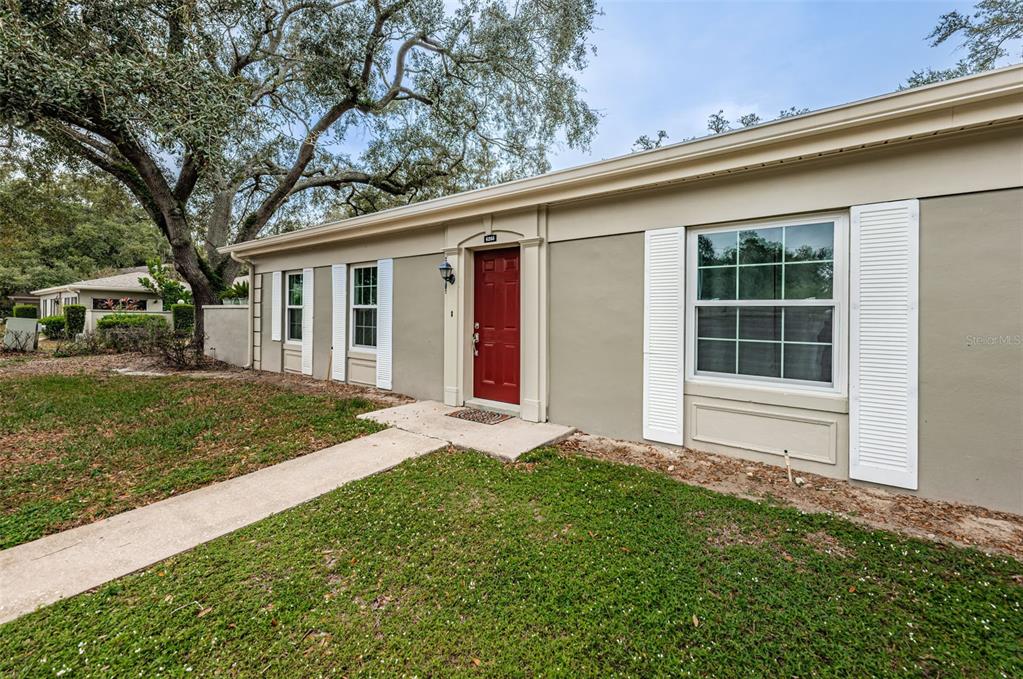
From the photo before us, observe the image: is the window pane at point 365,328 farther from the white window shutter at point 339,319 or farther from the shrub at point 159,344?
the shrub at point 159,344

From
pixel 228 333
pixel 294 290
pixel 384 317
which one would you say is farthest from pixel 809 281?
pixel 228 333

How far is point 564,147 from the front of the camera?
487 inches

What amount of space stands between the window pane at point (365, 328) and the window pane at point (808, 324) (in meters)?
5.99

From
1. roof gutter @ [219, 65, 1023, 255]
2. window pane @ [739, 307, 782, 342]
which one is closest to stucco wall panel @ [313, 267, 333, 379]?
roof gutter @ [219, 65, 1023, 255]

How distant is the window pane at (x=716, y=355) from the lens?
4.09 m

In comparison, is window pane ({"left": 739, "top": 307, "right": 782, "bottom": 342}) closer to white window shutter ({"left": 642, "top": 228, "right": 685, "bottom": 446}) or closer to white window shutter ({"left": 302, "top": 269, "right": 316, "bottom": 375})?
white window shutter ({"left": 642, "top": 228, "right": 685, "bottom": 446})

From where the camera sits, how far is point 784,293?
3775 mm

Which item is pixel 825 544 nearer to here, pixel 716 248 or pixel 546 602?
pixel 546 602

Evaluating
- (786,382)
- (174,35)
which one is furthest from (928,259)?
(174,35)

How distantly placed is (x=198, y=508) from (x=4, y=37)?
7.19 meters

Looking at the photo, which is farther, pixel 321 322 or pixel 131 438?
pixel 321 322

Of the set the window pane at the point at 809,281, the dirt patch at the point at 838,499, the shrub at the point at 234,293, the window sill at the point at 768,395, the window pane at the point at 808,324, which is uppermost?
the shrub at the point at 234,293

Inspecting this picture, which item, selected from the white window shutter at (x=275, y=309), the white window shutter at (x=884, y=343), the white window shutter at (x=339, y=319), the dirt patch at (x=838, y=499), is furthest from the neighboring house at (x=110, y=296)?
the white window shutter at (x=884, y=343)

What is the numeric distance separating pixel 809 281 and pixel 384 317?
566 centimetres
